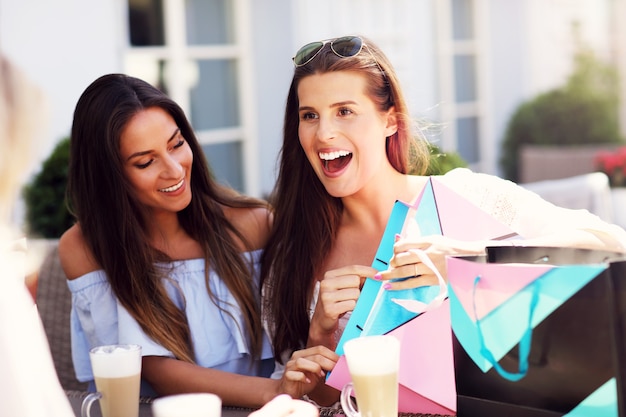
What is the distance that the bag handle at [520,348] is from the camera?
1.29 metres

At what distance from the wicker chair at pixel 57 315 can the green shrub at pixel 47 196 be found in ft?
4.96

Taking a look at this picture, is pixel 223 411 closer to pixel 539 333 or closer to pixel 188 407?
pixel 188 407

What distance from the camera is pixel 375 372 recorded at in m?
1.41

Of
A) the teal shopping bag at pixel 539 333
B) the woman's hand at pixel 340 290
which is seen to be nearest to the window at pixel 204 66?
the woman's hand at pixel 340 290

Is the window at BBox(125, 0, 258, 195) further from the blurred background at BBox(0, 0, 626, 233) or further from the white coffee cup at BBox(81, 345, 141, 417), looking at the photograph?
the white coffee cup at BBox(81, 345, 141, 417)

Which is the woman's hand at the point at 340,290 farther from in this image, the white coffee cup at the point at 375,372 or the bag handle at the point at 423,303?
the white coffee cup at the point at 375,372

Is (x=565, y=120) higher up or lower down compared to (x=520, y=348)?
higher up

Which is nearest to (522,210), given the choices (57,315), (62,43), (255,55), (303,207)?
(303,207)

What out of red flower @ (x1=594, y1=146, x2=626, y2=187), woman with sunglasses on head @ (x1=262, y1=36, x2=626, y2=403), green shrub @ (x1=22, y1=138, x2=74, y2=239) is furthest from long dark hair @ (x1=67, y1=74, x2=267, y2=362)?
red flower @ (x1=594, y1=146, x2=626, y2=187)

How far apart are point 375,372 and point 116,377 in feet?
1.70

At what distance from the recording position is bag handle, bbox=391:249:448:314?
1537mm

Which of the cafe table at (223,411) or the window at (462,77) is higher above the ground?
the window at (462,77)

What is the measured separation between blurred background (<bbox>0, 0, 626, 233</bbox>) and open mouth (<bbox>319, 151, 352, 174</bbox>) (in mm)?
330

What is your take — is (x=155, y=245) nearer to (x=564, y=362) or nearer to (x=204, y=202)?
(x=204, y=202)
